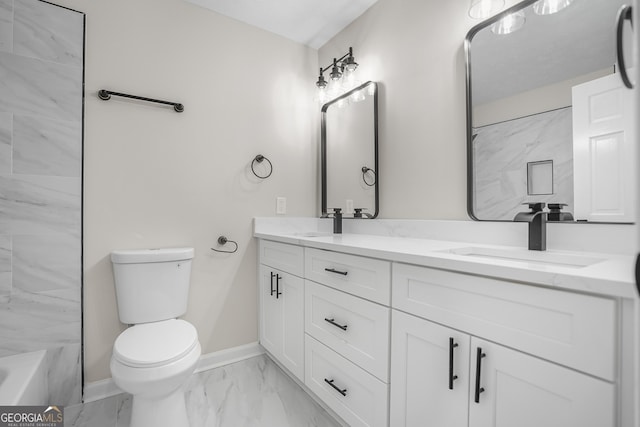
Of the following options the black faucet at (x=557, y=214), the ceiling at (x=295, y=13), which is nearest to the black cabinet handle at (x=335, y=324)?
the black faucet at (x=557, y=214)

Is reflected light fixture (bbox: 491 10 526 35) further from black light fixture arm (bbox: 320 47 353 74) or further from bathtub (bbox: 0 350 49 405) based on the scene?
bathtub (bbox: 0 350 49 405)

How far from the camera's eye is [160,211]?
186 centimetres

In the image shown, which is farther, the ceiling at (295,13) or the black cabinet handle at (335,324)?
the ceiling at (295,13)

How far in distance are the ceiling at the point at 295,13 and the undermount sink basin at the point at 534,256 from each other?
5.57ft

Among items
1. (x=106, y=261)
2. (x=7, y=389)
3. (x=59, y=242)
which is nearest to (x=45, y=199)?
(x=59, y=242)

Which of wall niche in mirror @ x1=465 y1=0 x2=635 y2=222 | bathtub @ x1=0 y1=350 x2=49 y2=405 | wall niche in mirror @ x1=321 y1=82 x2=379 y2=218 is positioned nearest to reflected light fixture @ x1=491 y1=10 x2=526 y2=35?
wall niche in mirror @ x1=465 y1=0 x2=635 y2=222

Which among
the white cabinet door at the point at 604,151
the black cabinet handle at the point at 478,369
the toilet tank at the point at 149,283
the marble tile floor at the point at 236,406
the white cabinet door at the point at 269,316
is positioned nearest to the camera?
the black cabinet handle at the point at 478,369

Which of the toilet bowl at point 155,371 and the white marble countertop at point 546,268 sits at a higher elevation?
the white marble countertop at point 546,268

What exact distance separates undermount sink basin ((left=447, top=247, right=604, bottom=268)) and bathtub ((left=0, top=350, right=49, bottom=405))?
1.82m

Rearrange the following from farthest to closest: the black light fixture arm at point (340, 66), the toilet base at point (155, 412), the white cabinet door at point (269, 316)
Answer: the black light fixture arm at point (340, 66) < the white cabinet door at point (269, 316) < the toilet base at point (155, 412)

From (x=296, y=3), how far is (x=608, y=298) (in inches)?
85.3

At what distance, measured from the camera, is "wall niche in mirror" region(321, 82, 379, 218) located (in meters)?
2.00

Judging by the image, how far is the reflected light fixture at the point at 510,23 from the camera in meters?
1.29

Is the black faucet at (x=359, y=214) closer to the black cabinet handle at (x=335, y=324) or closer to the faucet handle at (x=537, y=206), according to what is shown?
the black cabinet handle at (x=335, y=324)
